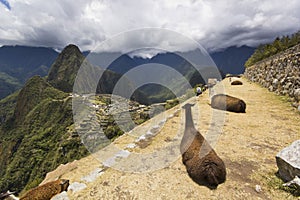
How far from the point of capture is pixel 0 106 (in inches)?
7416

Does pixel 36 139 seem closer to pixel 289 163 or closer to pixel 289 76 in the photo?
pixel 289 76

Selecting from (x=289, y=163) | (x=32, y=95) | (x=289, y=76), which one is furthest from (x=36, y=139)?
(x=289, y=163)

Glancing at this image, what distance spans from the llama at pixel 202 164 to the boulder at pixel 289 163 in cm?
129

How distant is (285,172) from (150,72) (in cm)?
739

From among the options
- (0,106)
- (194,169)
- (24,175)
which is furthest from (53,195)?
(0,106)

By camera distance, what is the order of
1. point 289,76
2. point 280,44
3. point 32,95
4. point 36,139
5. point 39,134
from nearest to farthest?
point 289,76 < point 280,44 < point 36,139 < point 39,134 < point 32,95

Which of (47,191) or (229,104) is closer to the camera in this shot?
(47,191)

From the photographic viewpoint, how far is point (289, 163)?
12.7ft

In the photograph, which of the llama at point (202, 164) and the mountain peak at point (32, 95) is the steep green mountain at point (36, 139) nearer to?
the mountain peak at point (32, 95)

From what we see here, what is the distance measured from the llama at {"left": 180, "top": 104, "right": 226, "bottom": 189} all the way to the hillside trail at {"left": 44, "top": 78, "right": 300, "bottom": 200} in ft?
0.54

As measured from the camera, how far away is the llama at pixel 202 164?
165 inches

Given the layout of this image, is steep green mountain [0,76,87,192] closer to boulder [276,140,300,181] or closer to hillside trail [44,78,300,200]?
hillside trail [44,78,300,200]

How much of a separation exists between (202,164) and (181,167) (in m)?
0.82

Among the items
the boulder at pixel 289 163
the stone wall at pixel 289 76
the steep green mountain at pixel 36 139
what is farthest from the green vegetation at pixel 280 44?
the steep green mountain at pixel 36 139
